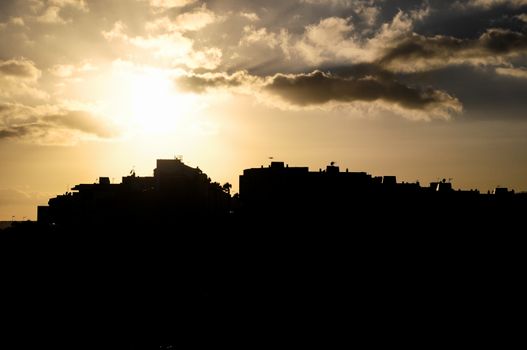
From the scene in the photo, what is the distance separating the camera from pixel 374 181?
198ft

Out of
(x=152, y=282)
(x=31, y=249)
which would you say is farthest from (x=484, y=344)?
(x=31, y=249)

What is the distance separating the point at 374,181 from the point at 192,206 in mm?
20683

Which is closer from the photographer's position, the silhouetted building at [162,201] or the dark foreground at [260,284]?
the dark foreground at [260,284]

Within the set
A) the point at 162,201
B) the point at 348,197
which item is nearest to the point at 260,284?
the point at 162,201

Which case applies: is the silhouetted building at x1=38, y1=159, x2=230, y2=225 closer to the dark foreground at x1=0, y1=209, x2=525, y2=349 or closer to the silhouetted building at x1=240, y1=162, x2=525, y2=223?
the dark foreground at x1=0, y1=209, x2=525, y2=349

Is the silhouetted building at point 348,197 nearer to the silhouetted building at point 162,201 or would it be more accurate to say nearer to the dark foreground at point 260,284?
the dark foreground at point 260,284

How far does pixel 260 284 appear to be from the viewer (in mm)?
50750

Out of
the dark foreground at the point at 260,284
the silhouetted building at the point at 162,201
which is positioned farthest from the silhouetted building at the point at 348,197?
the silhouetted building at the point at 162,201

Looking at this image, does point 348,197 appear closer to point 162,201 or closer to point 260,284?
point 260,284

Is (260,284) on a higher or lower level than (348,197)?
lower

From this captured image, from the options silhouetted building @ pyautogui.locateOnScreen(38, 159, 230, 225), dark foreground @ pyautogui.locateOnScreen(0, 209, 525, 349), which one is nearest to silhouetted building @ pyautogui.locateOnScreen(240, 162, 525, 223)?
dark foreground @ pyautogui.locateOnScreen(0, 209, 525, 349)

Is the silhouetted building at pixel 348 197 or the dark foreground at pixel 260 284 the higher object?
the silhouetted building at pixel 348 197

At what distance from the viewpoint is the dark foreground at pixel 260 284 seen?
1676 inches

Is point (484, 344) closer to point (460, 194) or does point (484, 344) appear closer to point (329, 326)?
point (329, 326)
